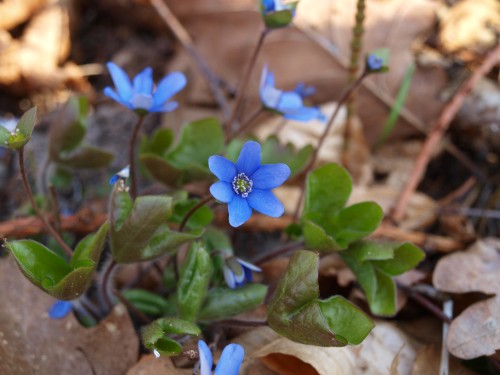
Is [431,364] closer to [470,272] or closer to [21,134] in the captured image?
[470,272]

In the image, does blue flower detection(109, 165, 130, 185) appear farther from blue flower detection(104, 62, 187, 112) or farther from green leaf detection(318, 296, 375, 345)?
green leaf detection(318, 296, 375, 345)

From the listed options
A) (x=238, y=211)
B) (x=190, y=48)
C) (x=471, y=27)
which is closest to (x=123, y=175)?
(x=238, y=211)

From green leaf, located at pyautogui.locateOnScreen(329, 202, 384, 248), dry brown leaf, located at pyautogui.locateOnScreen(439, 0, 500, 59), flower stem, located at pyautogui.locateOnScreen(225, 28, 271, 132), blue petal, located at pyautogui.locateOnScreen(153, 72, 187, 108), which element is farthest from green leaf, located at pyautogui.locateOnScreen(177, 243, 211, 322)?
dry brown leaf, located at pyautogui.locateOnScreen(439, 0, 500, 59)

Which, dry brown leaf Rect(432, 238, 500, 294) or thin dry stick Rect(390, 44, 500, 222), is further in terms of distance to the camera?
thin dry stick Rect(390, 44, 500, 222)

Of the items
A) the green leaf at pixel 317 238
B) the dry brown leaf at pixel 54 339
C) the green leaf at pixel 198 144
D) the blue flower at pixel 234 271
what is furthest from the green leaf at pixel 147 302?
the green leaf at pixel 317 238

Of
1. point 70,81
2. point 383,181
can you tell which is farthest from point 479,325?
point 70,81

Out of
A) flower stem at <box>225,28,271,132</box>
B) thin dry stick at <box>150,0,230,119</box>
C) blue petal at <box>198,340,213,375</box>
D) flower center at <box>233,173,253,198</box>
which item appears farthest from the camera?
thin dry stick at <box>150,0,230,119</box>

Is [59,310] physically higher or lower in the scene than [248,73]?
lower
